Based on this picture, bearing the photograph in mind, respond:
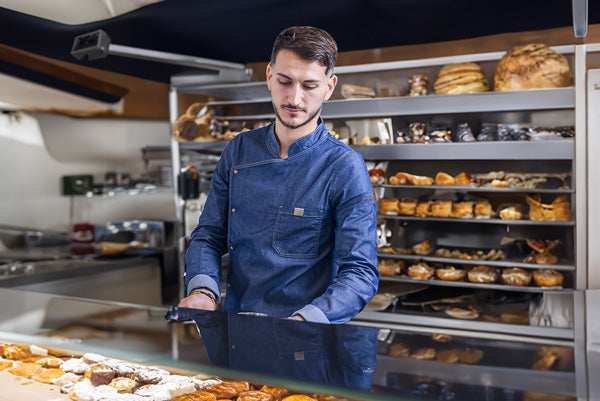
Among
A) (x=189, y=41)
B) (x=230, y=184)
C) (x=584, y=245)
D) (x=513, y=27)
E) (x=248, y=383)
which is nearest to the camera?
(x=248, y=383)

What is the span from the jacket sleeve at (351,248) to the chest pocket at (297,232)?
7cm

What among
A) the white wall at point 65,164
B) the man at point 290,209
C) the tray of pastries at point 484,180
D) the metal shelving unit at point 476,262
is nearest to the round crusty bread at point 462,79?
the tray of pastries at point 484,180

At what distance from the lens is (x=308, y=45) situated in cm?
145

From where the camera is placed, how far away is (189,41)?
3242mm

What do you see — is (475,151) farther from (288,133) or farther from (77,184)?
(77,184)

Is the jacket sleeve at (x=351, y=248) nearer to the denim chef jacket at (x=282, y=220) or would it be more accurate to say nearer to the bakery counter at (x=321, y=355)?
the denim chef jacket at (x=282, y=220)

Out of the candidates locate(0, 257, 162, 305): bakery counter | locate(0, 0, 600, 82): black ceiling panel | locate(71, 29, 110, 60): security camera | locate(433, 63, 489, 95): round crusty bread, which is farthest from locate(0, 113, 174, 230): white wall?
locate(433, 63, 489, 95): round crusty bread

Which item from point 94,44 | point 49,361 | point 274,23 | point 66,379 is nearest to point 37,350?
point 49,361

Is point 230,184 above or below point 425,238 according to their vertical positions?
above

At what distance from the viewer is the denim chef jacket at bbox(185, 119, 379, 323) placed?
5.04ft

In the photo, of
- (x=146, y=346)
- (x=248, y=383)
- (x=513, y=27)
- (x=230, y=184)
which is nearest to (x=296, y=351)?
(x=248, y=383)

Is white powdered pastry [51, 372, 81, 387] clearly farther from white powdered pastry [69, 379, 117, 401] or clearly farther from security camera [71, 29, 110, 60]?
security camera [71, 29, 110, 60]

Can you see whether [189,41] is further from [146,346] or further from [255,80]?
[146,346]

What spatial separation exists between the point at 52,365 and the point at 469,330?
2006 mm
